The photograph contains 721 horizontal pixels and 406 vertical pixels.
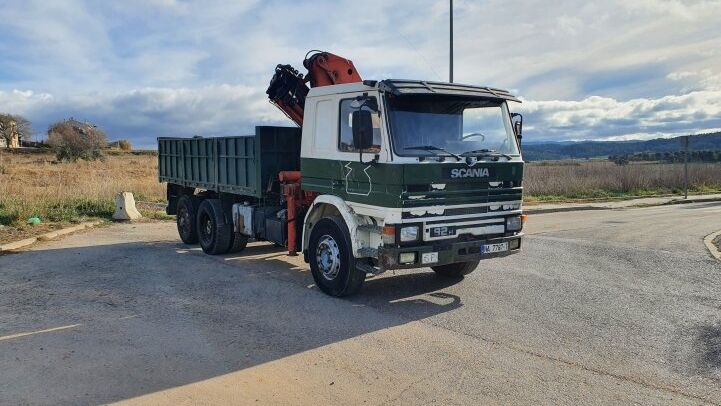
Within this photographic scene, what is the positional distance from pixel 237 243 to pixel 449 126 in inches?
209

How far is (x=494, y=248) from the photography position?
7.20 m

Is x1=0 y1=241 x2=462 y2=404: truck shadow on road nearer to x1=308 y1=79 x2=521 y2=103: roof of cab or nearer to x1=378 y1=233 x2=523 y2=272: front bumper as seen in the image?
x1=378 y1=233 x2=523 y2=272: front bumper

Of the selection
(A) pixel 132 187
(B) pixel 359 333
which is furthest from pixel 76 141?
(B) pixel 359 333

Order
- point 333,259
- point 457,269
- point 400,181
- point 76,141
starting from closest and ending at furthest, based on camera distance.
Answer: point 400,181, point 333,259, point 457,269, point 76,141

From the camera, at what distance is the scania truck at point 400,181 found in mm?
6512

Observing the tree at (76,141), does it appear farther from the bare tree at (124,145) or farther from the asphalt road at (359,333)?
the asphalt road at (359,333)

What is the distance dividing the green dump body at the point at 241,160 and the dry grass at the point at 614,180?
16992mm

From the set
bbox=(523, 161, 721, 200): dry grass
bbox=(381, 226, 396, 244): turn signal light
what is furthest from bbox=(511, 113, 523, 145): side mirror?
bbox=(523, 161, 721, 200): dry grass

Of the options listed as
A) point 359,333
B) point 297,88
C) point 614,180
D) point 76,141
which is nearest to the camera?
point 359,333

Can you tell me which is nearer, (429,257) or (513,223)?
(429,257)

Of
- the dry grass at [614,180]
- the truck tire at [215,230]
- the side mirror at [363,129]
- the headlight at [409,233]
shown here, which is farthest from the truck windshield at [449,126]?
the dry grass at [614,180]

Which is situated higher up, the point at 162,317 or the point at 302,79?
the point at 302,79

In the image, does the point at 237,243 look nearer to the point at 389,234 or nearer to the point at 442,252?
the point at 389,234

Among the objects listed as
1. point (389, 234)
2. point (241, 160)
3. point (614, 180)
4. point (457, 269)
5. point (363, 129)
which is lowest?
point (457, 269)
